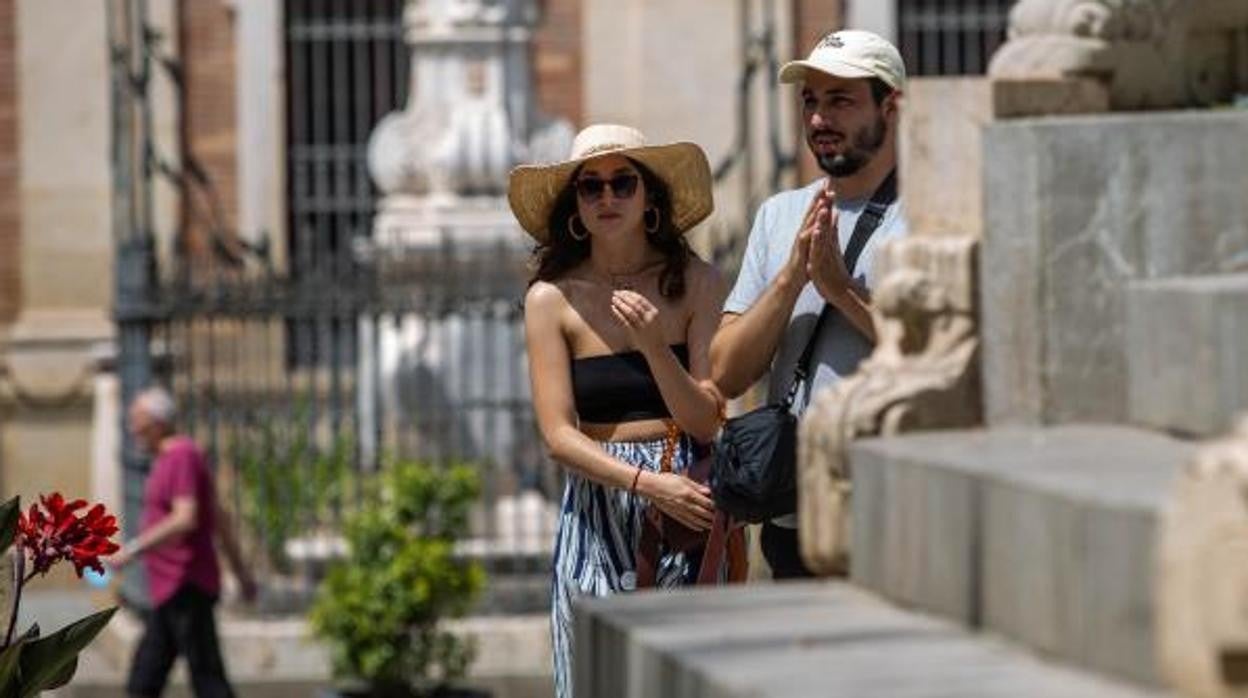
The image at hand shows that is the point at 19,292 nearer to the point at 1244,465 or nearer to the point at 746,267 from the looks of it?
the point at 746,267

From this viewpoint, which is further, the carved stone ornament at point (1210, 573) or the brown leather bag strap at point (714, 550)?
the brown leather bag strap at point (714, 550)

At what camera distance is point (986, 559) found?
581 cm

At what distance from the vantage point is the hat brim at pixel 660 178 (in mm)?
8344

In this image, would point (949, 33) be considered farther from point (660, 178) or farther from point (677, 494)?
point (677, 494)

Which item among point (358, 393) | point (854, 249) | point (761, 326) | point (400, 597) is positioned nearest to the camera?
point (761, 326)

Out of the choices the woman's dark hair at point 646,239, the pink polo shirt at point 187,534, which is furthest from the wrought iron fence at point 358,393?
the woman's dark hair at point 646,239

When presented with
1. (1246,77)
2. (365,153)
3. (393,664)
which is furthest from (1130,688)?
(365,153)

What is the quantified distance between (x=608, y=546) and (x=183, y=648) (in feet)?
22.8

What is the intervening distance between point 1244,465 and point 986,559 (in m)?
1.01

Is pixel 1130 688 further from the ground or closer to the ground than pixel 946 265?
closer to the ground

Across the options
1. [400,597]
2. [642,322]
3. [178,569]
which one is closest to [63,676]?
[642,322]

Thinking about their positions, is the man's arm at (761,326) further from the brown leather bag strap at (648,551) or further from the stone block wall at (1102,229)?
the stone block wall at (1102,229)

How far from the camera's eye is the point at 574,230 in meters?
8.46

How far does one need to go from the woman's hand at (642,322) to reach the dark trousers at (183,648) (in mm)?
7121
